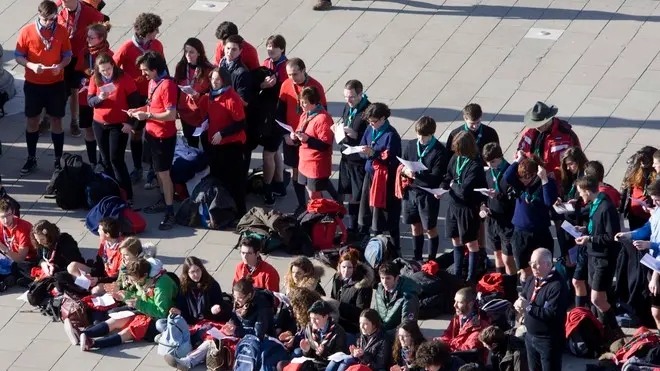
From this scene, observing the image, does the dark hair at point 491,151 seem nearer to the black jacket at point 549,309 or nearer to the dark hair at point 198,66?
the black jacket at point 549,309

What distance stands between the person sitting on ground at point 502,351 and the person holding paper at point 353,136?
292cm

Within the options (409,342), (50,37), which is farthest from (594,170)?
(50,37)

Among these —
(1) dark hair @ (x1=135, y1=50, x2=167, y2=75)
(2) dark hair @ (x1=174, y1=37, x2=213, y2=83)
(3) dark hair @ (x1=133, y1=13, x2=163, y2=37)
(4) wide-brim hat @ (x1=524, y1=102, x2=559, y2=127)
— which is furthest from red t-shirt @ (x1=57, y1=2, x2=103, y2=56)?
(4) wide-brim hat @ (x1=524, y1=102, x2=559, y2=127)

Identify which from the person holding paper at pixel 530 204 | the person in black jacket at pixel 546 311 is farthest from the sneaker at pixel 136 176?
the person in black jacket at pixel 546 311

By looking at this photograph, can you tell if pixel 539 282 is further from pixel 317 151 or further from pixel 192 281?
pixel 317 151

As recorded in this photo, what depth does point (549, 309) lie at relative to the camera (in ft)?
44.4

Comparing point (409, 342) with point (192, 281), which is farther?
point (192, 281)

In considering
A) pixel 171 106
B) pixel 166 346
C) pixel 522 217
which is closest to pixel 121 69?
pixel 171 106

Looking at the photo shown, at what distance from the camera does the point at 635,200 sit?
14.9 m

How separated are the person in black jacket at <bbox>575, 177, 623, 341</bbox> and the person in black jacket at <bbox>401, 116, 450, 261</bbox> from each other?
1.48m

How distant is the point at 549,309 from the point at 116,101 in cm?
572

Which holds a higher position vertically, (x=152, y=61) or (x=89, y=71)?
(x=152, y=61)

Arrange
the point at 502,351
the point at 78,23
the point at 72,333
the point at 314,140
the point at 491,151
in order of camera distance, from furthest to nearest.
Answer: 1. the point at 78,23
2. the point at 314,140
3. the point at 72,333
4. the point at 491,151
5. the point at 502,351

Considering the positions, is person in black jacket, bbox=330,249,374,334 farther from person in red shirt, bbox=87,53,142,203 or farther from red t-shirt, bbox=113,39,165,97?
red t-shirt, bbox=113,39,165,97
